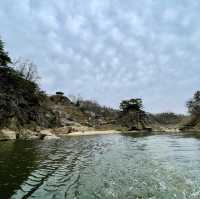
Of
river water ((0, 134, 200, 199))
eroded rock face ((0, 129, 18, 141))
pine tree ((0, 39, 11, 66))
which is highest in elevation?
pine tree ((0, 39, 11, 66))

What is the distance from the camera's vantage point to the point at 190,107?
174 m

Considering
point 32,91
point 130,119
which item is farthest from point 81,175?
point 130,119

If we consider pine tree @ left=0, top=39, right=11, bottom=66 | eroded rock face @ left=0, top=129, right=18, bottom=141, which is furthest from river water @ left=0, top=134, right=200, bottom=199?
pine tree @ left=0, top=39, right=11, bottom=66

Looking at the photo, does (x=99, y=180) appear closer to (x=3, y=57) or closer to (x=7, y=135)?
(x=7, y=135)

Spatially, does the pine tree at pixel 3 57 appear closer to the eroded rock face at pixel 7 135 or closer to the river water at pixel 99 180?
the eroded rock face at pixel 7 135

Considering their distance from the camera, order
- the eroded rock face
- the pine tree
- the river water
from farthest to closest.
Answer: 1. the pine tree
2. the eroded rock face
3. the river water

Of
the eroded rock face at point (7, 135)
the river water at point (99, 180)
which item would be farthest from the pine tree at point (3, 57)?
the river water at point (99, 180)

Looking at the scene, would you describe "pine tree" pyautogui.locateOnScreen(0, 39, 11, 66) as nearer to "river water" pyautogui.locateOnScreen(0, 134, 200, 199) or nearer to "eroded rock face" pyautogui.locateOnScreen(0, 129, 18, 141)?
"eroded rock face" pyautogui.locateOnScreen(0, 129, 18, 141)

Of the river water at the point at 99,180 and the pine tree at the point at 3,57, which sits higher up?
the pine tree at the point at 3,57

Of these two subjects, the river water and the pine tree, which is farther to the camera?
the pine tree

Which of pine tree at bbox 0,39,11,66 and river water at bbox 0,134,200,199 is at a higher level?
pine tree at bbox 0,39,11,66

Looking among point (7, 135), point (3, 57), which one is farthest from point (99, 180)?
point (3, 57)

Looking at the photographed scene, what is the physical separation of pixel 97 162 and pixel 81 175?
23.6ft

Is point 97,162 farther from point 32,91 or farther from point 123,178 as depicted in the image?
point 32,91
